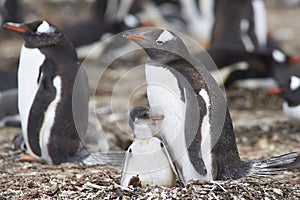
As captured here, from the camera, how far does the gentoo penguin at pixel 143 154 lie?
449 cm

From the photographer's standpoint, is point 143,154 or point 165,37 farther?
point 165,37

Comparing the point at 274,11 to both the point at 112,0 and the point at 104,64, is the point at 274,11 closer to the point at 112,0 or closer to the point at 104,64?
the point at 112,0

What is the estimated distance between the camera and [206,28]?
13031 mm

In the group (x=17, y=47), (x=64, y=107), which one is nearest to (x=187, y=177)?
(x=64, y=107)

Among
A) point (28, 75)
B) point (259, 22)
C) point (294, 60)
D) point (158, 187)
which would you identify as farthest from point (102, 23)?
point (158, 187)

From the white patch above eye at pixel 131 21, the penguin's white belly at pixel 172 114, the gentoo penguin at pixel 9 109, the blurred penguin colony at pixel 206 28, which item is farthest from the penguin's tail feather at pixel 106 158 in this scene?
the white patch above eye at pixel 131 21

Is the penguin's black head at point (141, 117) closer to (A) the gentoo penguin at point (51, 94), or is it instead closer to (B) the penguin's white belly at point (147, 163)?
(B) the penguin's white belly at point (147, 163)

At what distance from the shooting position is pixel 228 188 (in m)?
4.46

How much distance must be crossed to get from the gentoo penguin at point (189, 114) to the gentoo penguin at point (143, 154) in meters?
0.12

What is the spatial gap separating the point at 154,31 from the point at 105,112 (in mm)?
3675

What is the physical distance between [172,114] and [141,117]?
0.23 metres

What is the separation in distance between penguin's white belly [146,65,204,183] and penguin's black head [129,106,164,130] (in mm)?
107

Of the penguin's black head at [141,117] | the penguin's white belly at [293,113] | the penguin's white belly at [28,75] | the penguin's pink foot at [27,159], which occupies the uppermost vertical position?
the penguin's black head at [141,117]

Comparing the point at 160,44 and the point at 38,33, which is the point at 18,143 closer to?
the point at 38,33
